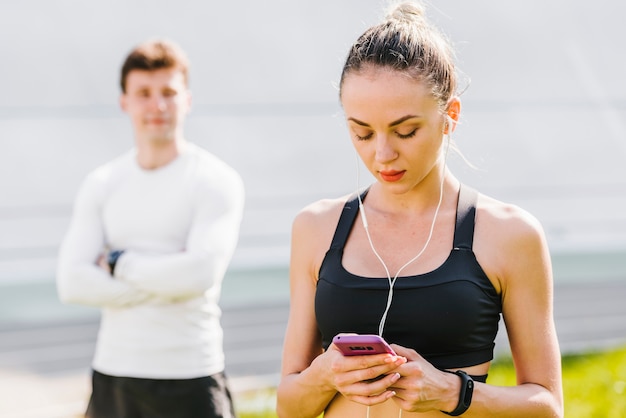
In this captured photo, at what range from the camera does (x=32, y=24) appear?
8359 mm

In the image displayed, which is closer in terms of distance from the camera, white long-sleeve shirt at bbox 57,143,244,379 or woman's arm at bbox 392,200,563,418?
woman's arm at bbox 392,200,563,418

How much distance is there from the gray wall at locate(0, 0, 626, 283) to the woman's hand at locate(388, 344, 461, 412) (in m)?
6.09

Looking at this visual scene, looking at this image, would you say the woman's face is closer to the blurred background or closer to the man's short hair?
the man's short hair

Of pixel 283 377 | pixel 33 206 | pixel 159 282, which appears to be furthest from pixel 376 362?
pixel 33 206

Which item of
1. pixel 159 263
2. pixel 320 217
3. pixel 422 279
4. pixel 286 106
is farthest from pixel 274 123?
pixel 422 279

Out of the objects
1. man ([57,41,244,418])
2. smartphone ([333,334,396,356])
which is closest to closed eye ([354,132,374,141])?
smartphone ([333,334,396,356])

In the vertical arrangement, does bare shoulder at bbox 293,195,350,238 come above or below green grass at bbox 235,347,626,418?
above

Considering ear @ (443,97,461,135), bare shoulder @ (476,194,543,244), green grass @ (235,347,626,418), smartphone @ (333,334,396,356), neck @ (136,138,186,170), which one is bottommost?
green grass @ (235,347,626,418)

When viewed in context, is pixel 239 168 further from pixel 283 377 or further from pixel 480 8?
pixel 283 377

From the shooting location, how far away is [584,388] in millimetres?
4984

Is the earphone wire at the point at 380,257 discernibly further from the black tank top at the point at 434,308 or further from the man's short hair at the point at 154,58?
the man's short hair at the point at 154,58

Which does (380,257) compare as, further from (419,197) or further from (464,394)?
(464,394)

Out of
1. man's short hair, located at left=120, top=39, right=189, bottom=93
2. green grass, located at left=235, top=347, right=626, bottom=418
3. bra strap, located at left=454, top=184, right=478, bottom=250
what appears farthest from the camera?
green grass, located at left=235, top=347, right=626, bottom=418

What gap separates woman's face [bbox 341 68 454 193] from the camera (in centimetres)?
205
